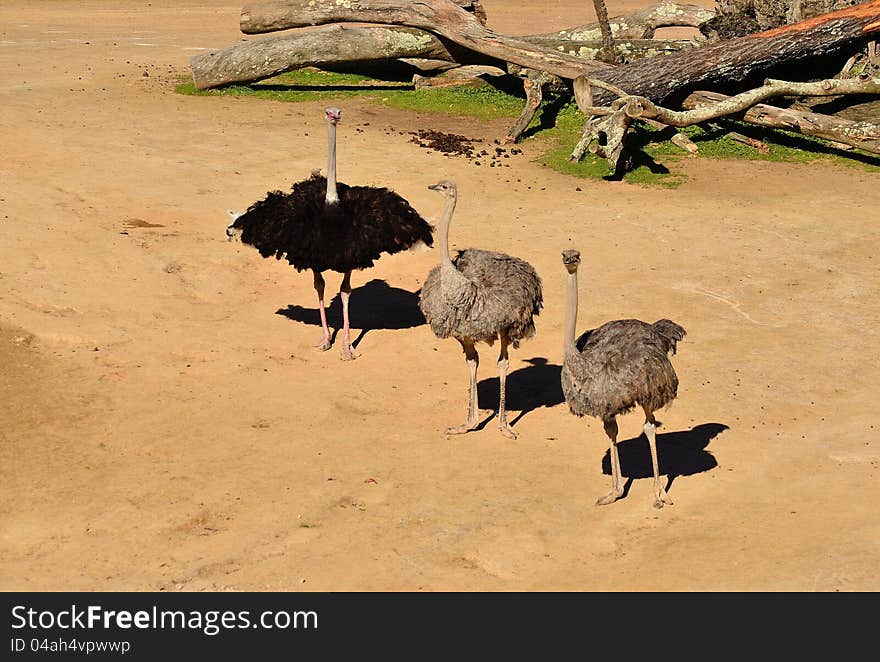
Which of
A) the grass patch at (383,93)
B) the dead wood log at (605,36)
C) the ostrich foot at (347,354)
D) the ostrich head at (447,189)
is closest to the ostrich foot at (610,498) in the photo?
the ostrich head at (447,189)

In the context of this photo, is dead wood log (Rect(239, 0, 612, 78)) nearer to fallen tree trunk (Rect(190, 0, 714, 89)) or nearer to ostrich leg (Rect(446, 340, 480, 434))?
fallen tree trunk (Rect(190, 0, 714, 89))

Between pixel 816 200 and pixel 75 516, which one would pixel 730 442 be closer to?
pixel 75 516

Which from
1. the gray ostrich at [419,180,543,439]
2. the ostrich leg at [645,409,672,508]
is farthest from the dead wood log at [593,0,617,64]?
the ostrich leg at [645,409,672,508]

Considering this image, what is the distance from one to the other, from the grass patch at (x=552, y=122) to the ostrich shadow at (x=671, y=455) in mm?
8015

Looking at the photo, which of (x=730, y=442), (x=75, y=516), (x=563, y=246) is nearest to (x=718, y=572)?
(x=730, y=442)

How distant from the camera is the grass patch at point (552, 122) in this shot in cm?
1958

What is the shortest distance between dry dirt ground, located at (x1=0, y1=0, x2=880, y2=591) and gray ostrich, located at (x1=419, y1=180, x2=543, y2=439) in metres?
0.92

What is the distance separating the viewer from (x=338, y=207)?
13.4 metres

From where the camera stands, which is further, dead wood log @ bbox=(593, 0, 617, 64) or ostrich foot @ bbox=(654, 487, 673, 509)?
dead wood log @ bbox=(593, 0, 617, 64)

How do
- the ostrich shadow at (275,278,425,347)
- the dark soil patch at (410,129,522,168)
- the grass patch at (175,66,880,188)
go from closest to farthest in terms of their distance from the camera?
the ostrich shadow at (275,278,425,347)
the grass patch at (175,66,880,188)
the dark soil patch at (410,129,522,168)

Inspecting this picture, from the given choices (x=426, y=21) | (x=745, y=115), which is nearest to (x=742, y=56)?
(x=745, y=115)

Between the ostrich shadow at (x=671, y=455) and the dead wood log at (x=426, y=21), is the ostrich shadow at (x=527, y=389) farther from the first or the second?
the dead wood log at (x=426, y=21)

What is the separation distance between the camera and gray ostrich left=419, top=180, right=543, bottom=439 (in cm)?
1126

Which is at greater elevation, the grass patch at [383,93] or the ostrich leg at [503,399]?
the grass patch at [383,93]
